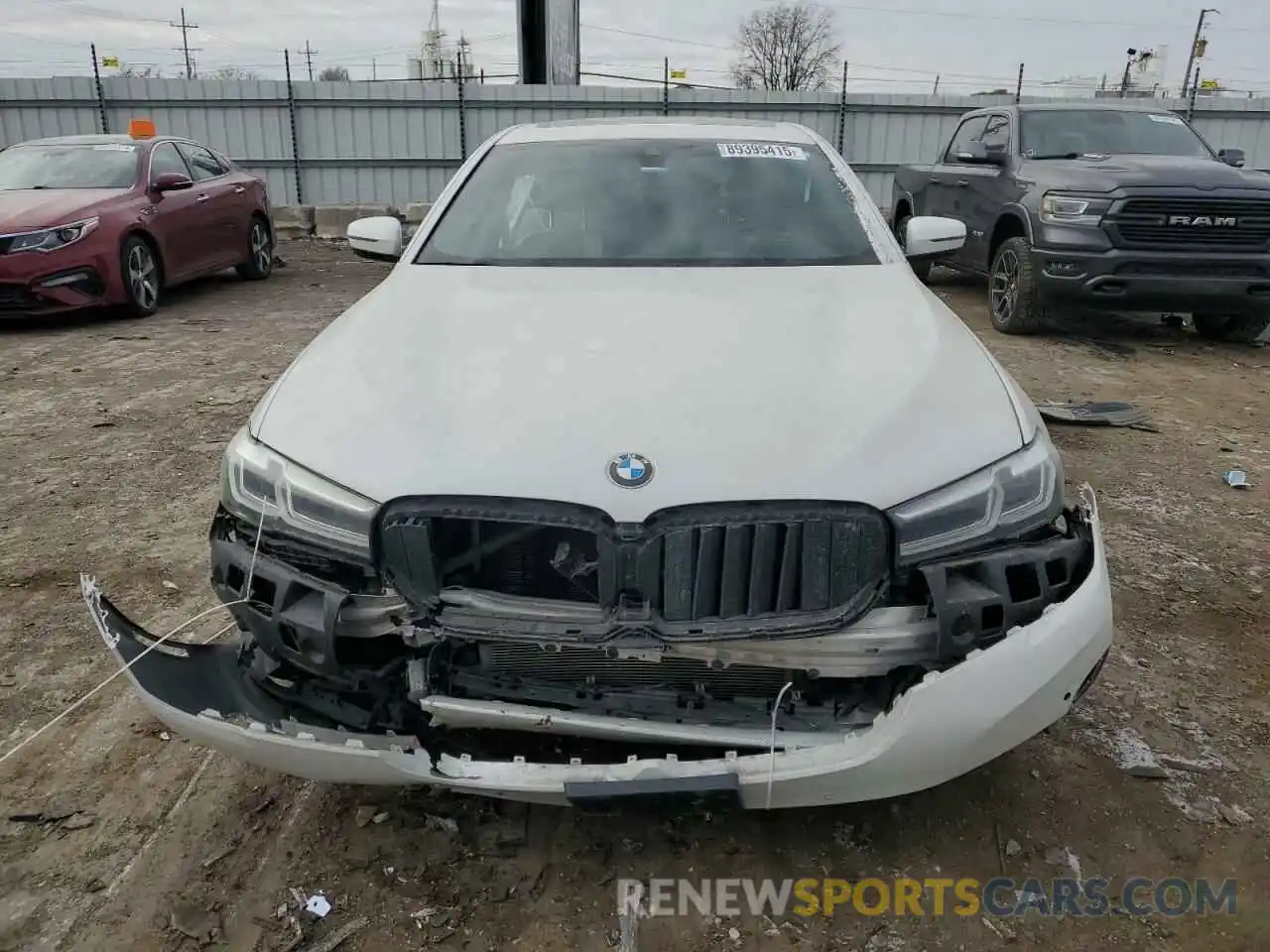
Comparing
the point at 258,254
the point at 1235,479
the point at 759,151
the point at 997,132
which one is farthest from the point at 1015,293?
the point at 258,254

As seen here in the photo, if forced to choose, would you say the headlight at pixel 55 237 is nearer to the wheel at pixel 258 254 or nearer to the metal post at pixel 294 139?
the wheel at pixel 258 254

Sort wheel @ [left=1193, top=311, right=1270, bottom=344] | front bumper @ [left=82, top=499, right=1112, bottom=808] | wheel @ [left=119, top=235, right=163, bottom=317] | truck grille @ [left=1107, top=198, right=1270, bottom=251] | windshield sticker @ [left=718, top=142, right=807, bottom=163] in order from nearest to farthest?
front bumper @ [left=82, top=499, right=1112, bottom=808], windshield sticker @ [left=718, top=142, right=807, bottom=163], truck grille @ [left=1107, top=198, right=1270, bottom=251], wheel @ [left=1193, top=311, right=1270, bottom=344], wheel @ [left=119, top=235, right=163, bottom=317]

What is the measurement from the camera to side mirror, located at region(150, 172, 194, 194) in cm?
841

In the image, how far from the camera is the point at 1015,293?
24.7 ft

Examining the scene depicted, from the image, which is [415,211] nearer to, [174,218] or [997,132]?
[174,218]

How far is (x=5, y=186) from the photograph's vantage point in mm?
8180

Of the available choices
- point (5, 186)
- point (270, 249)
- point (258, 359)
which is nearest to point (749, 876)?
point (258, 359)

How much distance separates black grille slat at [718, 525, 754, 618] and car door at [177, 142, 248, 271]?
28.7 feet

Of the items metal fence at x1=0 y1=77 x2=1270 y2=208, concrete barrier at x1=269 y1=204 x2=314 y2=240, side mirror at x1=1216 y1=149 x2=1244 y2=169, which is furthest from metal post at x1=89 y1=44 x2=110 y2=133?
side mirror at x1=1216 y1=149 x2=1244 y2=169

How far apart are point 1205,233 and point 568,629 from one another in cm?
666

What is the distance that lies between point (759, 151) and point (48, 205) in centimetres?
652

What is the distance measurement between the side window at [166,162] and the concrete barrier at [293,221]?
5.09 meters

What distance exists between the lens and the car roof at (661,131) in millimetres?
3676

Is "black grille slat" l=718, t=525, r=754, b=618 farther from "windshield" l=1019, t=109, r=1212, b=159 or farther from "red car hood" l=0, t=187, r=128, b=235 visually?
"red car hood" l=0, t=187, r=128, b=235
